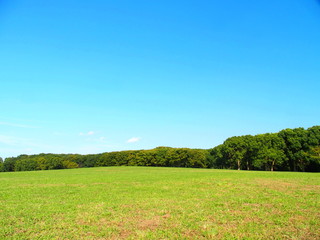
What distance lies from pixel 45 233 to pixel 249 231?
299 inches

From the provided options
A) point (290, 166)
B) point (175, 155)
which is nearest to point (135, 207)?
point (290, 166)

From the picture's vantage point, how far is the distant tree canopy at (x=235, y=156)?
78188 millimetres

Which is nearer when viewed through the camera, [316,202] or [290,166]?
[316,202]

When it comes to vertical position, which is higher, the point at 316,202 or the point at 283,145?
the point at 283,145

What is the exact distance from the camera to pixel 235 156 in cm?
9125

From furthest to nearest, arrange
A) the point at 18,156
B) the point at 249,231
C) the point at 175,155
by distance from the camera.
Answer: the point at 18,156, the point at 175,155, the point at 249,231

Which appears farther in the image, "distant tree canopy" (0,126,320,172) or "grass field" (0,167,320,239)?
"distant tree canopy" (0,126,320,172)

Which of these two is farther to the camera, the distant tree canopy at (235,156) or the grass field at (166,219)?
the distant tree canopy at (235,156)

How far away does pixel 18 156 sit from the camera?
483ft

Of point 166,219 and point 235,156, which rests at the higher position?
point 235,156

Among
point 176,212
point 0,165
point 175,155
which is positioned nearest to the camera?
point 176,212

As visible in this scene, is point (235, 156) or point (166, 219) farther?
point (235, 156)

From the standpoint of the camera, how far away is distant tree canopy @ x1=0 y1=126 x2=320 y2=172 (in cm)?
7819

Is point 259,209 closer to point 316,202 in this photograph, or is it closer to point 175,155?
point 316,202
